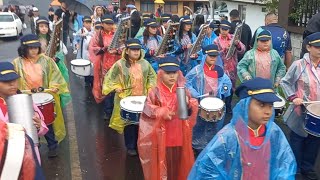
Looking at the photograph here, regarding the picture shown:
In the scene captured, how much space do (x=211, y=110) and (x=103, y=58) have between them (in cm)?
356

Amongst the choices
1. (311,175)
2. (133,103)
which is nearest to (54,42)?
(133,103)

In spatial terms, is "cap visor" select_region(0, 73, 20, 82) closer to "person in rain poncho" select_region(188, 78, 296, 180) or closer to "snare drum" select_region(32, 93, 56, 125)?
"snare drum" select_region(32, 93, 56, 125)

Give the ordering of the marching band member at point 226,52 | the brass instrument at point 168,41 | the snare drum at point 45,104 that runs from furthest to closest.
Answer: the marching band member at point 226,52
the brass instrument at point 168,41
the snare drum at point 45,104

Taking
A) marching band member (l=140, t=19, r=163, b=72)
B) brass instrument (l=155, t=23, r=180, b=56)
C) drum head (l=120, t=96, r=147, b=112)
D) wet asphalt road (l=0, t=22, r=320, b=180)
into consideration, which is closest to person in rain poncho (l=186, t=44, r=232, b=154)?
drum head (l=120, t=96, r=147, b=112)

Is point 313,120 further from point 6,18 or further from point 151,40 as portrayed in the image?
point 6,18

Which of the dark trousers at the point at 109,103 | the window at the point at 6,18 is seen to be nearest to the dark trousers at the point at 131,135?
the dark trousers at the point at 109,103

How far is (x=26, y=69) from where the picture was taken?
5.48m

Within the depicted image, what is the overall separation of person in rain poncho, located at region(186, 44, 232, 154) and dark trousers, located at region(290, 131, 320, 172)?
98cm

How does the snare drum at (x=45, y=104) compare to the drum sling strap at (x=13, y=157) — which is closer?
the drum sling strap at (x=13, y=157)

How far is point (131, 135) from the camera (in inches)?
238

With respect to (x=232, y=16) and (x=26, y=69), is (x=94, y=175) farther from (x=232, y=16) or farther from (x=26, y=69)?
(x=232, y=16)

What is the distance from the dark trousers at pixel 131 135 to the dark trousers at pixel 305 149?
6.93 ft

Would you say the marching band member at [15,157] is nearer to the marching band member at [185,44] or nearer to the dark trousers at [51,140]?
the dark trousers at [51,140]

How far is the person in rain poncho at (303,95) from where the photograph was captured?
484 centimetres
